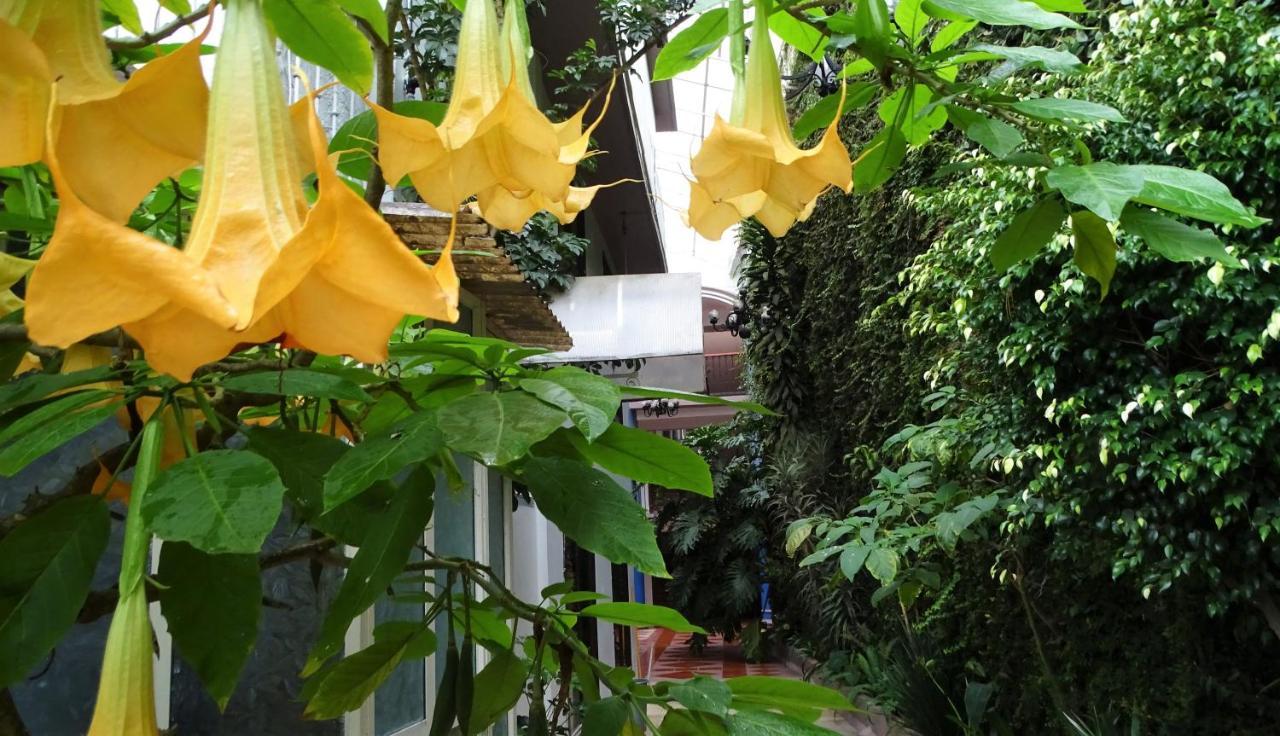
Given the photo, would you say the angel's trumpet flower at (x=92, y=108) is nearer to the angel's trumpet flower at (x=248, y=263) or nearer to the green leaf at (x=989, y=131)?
the angel's trumpet flower at (x=248, y=263)

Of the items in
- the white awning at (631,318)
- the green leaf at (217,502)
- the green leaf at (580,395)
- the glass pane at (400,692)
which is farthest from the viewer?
the white awning at (631,318)

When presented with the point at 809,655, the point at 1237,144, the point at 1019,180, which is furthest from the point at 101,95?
the point at 809,655

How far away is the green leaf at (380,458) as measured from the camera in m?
0.38

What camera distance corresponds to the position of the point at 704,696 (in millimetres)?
544

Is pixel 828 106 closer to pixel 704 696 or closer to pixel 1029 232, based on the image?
pixel 1029 232

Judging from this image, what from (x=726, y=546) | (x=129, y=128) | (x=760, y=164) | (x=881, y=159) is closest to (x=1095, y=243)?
(x=881, y=159)

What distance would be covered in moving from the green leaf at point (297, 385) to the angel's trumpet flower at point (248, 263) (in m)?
0.24

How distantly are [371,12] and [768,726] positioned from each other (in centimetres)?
48

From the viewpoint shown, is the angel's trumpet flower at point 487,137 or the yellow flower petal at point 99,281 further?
the angel's trumpet flower at point 487,137

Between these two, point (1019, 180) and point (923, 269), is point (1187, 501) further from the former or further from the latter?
point (923, 269)

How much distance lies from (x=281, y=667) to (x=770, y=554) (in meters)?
7.54

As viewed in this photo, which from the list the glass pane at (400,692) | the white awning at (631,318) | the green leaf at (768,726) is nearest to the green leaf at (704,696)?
the green leaf at (768,726)

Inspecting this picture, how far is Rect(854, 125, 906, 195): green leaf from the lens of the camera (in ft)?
2.36

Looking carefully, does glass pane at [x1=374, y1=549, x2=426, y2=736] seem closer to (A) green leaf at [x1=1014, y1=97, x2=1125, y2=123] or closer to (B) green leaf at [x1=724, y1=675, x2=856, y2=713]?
(B) green leaf at [x1=724, y1=675, x2=856, y2=713]
